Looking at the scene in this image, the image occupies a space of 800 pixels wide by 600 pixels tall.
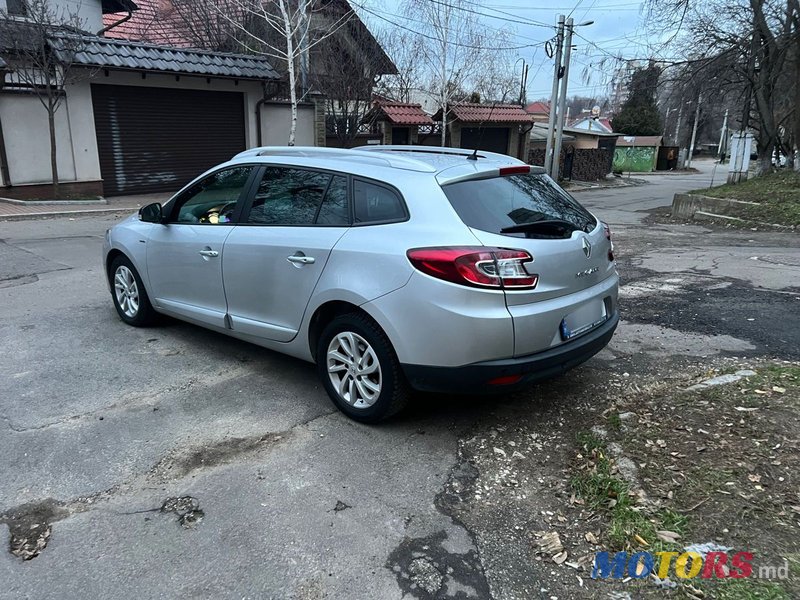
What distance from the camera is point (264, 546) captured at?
107 inches

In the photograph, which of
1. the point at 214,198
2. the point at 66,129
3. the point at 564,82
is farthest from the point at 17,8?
the point at 564,82

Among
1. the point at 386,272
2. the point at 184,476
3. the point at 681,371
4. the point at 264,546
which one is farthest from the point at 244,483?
the point at 681,371

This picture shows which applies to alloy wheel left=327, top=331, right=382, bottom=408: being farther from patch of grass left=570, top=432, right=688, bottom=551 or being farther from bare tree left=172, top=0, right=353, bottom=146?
bare tree left=172, top=0, right=353, bottom=146

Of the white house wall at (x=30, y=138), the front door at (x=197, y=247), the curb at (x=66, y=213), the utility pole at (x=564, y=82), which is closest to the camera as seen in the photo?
the front door at (x=197, y=247)

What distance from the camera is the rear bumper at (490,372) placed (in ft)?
10.8

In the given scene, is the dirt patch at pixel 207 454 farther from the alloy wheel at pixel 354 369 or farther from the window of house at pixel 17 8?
the window of house at pixel 17 8

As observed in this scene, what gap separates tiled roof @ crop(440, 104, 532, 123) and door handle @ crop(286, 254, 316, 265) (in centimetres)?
2102

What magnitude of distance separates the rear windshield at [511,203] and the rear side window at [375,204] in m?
0.31

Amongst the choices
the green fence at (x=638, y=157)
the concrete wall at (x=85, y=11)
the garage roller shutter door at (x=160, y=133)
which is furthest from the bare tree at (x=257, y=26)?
the green fence at (x=638, y=157)

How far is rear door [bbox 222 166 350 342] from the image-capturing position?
12.7 ft

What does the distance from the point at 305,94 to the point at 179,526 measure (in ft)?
57.1

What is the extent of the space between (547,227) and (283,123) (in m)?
17.1

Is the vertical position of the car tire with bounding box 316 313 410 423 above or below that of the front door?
below

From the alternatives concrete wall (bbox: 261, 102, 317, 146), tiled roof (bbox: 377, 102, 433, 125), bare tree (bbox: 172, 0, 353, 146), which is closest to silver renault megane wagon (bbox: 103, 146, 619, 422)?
bare tree (bbox: 172, 0, 353, 146)
